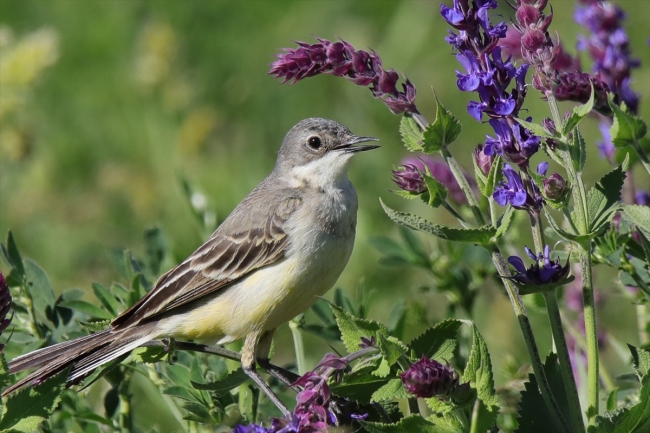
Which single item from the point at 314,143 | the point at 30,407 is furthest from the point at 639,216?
the point at 314,143

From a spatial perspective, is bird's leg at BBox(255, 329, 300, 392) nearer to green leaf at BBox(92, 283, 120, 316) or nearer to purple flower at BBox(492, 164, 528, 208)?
green leaf at BBox(92, 283, 120, 316)

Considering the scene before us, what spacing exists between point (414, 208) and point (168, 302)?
338cm

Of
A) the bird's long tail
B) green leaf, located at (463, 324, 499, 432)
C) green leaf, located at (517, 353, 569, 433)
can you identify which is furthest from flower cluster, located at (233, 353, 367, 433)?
the bird's long tail

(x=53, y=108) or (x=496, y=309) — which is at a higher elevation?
(x=53, y=108)

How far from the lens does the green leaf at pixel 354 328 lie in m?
3.09

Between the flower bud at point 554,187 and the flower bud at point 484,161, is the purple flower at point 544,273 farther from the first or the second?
the flower bud at point 484,161

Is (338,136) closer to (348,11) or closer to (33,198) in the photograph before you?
(33,198)

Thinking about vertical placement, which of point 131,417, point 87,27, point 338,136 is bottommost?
point 131,417

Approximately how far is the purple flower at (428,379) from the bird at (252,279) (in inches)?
63.4

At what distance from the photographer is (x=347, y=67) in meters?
3.37

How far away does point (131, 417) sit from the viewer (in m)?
4.43

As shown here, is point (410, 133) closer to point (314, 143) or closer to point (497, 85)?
point (497, 85)

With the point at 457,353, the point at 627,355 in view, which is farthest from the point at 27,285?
the point at 627,355

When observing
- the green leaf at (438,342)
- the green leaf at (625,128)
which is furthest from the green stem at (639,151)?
the green leaf at (438,342)
